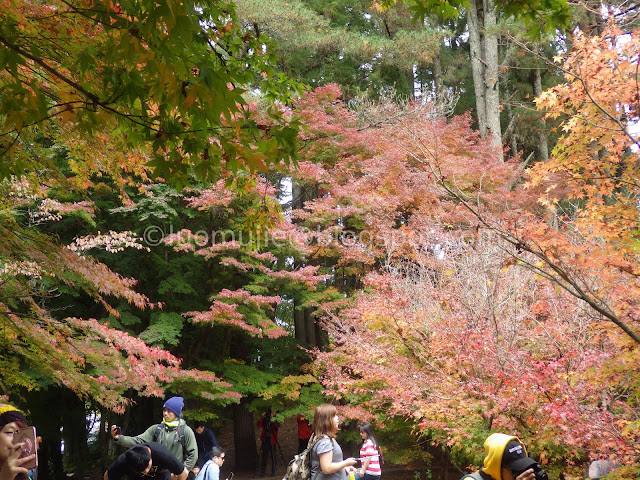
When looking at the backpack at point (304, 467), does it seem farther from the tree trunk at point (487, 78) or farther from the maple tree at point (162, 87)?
the tree trunk at point (487, 78)

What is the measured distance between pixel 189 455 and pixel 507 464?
3.47 metres

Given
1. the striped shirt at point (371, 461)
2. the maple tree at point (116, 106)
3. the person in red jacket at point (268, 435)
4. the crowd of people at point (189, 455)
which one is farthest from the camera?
the person in red jacket at point (268, 435)

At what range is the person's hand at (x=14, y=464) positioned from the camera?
2.18 m

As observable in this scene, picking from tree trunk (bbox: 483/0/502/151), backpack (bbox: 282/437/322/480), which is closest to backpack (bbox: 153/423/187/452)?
backpack (bbox: 282/437/322/480)

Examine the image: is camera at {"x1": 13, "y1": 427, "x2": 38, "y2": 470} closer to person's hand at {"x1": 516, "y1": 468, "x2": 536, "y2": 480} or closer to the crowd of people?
the crowd of people

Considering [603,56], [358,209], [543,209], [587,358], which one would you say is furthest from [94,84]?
[543,209]

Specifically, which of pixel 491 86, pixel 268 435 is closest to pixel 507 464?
pixel 268 435

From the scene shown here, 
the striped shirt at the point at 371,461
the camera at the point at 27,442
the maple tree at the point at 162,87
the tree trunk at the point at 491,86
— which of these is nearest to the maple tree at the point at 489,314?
the striped shirt at the point at 371,461

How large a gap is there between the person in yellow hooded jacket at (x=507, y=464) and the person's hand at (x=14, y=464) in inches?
79.2

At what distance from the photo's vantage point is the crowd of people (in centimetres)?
230

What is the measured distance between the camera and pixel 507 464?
2.58 meters

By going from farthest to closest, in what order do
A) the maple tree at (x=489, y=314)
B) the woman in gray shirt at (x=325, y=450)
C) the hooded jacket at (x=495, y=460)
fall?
the maple tree at (x=489, y=314) → the woman in gray shirt at (x=325, y=450) → the hooded jacket at (x=495, y=460)

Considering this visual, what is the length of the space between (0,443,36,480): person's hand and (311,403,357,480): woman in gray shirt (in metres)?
2.24

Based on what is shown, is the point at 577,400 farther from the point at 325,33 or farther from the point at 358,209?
the point at 325,33
